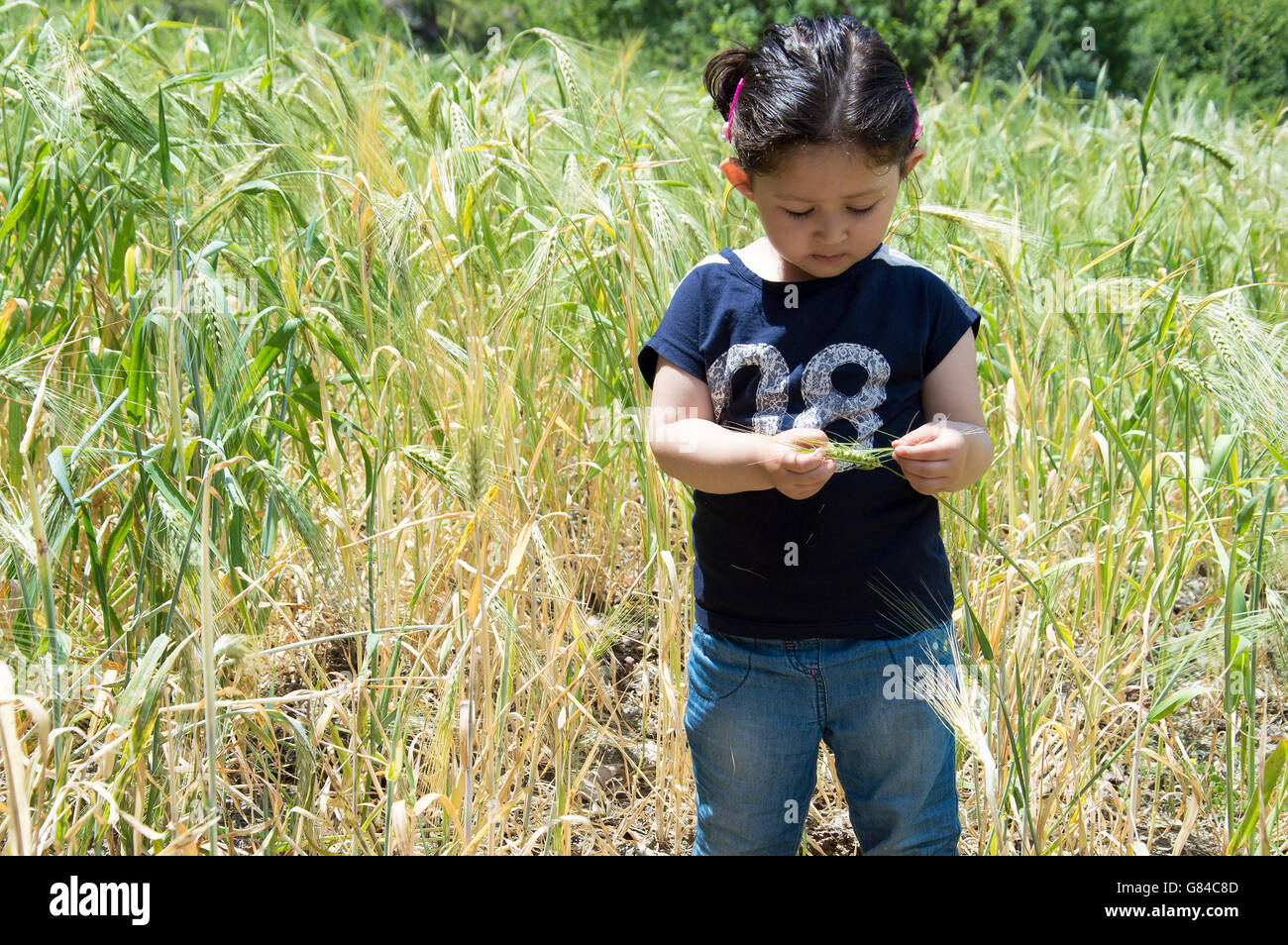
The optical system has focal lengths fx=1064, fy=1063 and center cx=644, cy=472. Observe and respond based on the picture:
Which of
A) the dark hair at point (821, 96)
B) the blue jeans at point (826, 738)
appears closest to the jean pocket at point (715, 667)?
the blue jeans at point (826, 738)

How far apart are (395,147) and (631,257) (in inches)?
47.1

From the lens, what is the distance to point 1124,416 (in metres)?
1.64

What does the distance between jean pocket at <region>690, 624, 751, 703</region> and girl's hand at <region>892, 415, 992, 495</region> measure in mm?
244

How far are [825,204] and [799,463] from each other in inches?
9.4

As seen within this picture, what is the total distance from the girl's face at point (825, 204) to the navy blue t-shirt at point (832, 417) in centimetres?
6

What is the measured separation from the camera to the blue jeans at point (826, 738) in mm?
997

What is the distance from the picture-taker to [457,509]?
4.90 feet

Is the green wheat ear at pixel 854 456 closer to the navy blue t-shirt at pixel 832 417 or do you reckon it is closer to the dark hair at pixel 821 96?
the navy blue t-shirt at pixel 832 417

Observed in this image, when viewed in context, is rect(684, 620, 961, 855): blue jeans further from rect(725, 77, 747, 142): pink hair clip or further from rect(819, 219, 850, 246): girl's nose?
rect(725, 77, 747, 142): pink hair clip

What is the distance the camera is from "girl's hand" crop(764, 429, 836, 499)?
2.78 feet

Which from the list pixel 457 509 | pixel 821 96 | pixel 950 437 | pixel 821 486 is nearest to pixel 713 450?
pixel 821 486

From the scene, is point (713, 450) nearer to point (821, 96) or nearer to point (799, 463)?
point (799, 463)

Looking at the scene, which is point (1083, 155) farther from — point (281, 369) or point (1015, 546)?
point (281, 369)
